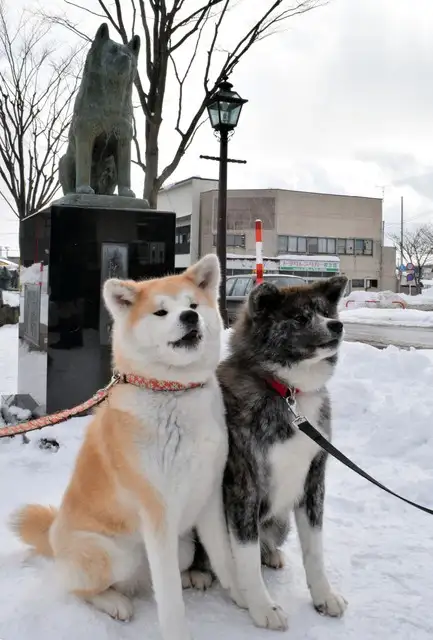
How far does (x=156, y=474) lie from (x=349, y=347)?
15.6 ft

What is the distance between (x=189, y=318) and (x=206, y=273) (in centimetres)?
34

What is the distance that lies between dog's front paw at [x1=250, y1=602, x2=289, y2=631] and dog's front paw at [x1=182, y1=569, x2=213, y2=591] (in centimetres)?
32

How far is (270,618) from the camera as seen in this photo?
2057 millimetres

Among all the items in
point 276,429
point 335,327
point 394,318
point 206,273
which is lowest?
point 394,318

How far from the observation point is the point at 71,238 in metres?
4.54

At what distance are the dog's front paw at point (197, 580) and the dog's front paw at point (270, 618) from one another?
0.32 meters

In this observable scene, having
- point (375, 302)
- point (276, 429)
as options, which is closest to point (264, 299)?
point (276, 429)

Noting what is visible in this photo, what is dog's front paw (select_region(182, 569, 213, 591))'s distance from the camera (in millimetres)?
2338

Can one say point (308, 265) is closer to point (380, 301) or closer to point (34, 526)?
point (380, 301)

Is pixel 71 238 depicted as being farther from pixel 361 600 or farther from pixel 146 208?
pixel 361 600

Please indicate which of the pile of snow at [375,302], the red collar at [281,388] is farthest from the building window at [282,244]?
the red collar at [281,388]

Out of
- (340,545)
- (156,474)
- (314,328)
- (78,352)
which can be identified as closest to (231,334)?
(314,328)

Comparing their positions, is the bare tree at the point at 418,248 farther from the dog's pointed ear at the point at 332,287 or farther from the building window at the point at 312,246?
the dog's pointed ear at the point at 332,287

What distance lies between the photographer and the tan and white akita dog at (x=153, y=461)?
1.90m
